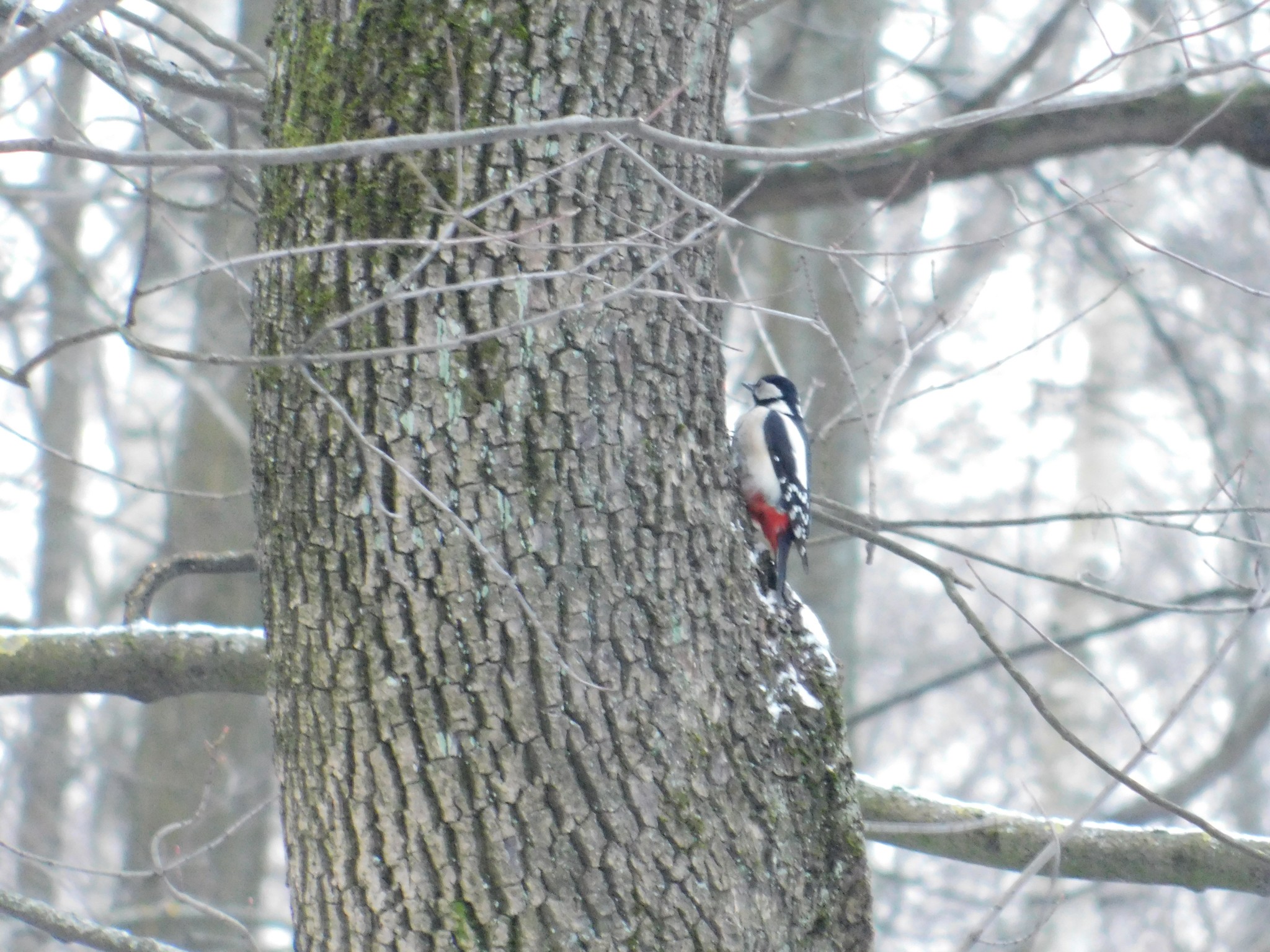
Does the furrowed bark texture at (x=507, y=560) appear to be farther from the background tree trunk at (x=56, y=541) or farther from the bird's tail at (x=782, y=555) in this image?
the background tree trunk at (x=56, y=541)

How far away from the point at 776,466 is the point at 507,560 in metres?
2.17

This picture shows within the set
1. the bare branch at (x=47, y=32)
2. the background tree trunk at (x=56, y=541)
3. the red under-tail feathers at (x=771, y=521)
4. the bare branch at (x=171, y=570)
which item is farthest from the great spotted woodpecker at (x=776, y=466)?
the background tree trunk at (x=56, y=541)

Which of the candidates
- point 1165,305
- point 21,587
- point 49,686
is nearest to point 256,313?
point 49,686

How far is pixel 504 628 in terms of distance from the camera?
208 cm

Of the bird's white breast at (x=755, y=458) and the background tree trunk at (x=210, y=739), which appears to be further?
the background tree trunk at (x=210, y=739)

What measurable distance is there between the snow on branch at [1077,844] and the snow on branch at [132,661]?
1.66 meters

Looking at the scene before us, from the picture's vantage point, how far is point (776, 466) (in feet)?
13.6

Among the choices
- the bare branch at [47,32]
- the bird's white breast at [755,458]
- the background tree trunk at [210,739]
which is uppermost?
the bare branch at [47,32]

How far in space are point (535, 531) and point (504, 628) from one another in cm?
18

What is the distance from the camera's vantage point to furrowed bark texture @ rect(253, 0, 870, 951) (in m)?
2.06

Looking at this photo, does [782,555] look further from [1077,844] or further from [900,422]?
[900,422]

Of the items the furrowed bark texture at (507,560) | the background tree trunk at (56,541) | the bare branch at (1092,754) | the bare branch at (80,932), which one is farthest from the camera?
the background tree trunk at (56,541)

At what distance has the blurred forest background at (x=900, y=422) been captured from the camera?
11.5 feet

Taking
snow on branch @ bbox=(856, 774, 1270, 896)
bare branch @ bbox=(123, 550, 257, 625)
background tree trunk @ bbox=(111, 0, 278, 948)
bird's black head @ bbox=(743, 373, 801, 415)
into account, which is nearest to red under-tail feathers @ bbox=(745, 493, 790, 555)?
snow on branch @ bbox=(856, 774, 1270, 896)
